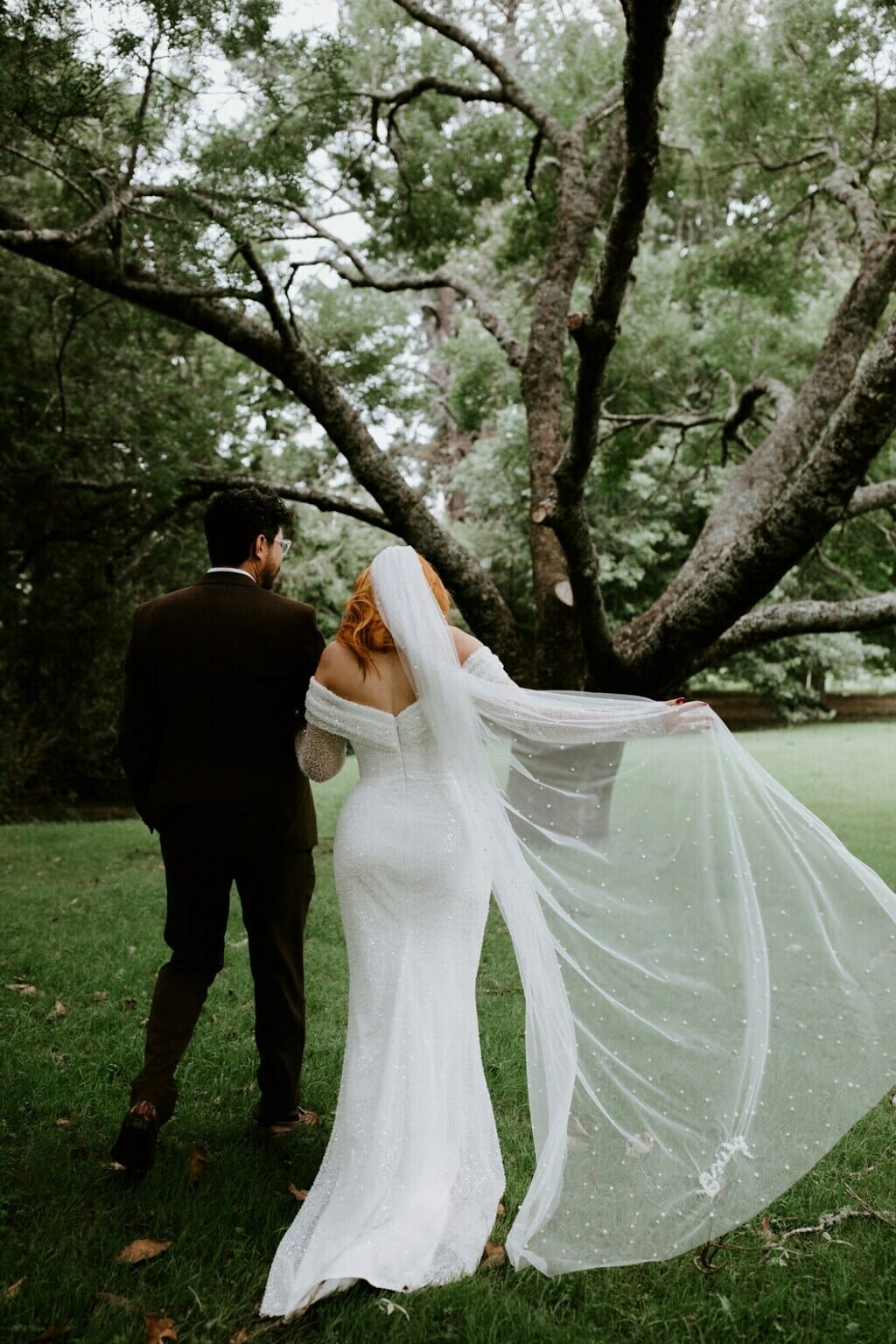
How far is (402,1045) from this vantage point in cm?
300

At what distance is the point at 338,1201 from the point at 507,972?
2.82m

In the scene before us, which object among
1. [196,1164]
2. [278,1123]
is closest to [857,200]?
[278,1123]

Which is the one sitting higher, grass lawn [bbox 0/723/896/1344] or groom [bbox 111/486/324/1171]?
groom [bbox 111/486/324/1171]

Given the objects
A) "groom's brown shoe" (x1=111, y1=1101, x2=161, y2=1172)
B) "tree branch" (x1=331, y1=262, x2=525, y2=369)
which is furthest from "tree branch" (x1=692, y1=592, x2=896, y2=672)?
"groom's brown shoe" (x1=111, y1=1101, x2=161, y2=1172)

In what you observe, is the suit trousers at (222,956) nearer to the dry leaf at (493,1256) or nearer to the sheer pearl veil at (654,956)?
the sheer pearl veil at (654,956)

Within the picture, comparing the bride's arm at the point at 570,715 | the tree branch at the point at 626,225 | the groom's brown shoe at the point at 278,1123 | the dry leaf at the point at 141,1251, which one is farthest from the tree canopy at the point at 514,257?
the dry leaf at the point at 141,1251

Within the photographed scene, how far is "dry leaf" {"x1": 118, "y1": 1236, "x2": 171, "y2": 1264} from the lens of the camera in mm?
2795

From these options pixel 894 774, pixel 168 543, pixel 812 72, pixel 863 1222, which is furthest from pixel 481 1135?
pixel 894 774

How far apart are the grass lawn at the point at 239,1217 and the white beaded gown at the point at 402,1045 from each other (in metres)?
0.12

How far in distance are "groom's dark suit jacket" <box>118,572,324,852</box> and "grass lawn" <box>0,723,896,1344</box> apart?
44.2 inches

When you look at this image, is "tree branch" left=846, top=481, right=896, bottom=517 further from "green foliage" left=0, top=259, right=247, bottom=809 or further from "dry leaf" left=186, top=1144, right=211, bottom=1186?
"dry leaf" left=186, top=1144, right=211, bottom=1186

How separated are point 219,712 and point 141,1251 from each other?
5.25 ft

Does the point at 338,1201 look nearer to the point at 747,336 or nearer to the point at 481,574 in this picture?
the point at 481,574

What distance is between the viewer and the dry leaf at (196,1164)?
3.27 metres
